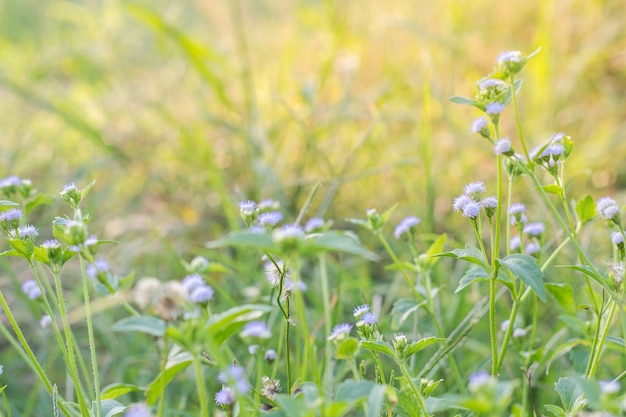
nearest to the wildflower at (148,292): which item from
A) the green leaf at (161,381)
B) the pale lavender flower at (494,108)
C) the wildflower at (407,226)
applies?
the green leaf at (161,381)

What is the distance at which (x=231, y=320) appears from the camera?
684 mm

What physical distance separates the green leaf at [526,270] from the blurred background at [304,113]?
946 mm

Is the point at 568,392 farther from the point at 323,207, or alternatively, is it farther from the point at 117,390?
the point at 323,207

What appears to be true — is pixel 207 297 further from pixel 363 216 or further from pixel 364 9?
pixel 364 9

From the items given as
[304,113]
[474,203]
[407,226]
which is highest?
[304,113]

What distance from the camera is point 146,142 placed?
2.58 m

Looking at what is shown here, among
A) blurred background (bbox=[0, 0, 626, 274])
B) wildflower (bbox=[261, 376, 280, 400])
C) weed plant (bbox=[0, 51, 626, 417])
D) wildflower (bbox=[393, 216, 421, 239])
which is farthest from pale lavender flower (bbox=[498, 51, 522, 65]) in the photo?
blurred background (bbox=[0, 0, 626, 274])

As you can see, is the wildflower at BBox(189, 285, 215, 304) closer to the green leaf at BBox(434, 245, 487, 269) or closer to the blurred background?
the green leaf at BBox(434, 245, 487, 269)

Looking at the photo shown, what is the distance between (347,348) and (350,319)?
2.86ft

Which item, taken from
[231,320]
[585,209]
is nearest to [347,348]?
[231,320]

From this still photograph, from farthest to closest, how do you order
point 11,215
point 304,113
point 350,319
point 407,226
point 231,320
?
point 304,113, point 350,319, point 407,226, point 11,215, point 231,320

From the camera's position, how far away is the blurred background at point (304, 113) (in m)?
2.14

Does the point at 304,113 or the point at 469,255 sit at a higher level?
the point at 304,113

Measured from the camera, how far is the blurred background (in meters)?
2.14
